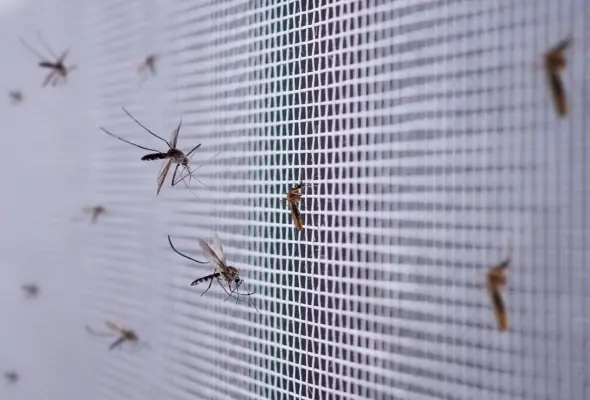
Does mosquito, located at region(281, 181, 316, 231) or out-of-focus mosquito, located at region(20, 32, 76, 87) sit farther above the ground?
out-of-focus mosquito, located at region(20, 32, 76, 87)

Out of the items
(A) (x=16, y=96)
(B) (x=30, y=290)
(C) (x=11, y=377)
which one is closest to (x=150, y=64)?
(A) (x=16, y=96)

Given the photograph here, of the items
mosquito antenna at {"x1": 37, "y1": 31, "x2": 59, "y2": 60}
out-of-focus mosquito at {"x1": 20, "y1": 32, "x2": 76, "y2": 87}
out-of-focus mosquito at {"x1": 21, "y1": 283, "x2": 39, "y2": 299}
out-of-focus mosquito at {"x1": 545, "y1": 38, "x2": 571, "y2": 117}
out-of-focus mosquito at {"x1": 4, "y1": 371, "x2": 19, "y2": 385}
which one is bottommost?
out-of-focus mosquito at {"x1": 4, "y1": 371, "x2": 19, "y2": 385}

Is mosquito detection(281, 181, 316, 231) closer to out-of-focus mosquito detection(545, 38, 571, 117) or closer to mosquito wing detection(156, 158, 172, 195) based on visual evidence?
mosquito wing detection(156, 158, 172, 195)

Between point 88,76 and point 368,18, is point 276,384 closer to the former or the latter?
point 368,18

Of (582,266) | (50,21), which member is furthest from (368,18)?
(50,21)

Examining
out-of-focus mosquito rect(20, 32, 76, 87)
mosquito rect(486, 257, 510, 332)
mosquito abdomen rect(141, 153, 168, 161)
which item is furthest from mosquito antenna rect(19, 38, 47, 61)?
mosquito rect(486, 257, 510, 332)

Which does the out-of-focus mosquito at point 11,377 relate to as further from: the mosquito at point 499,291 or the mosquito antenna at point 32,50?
the mosquito at point 499,291

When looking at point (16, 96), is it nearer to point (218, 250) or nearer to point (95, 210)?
point (95, 210)
